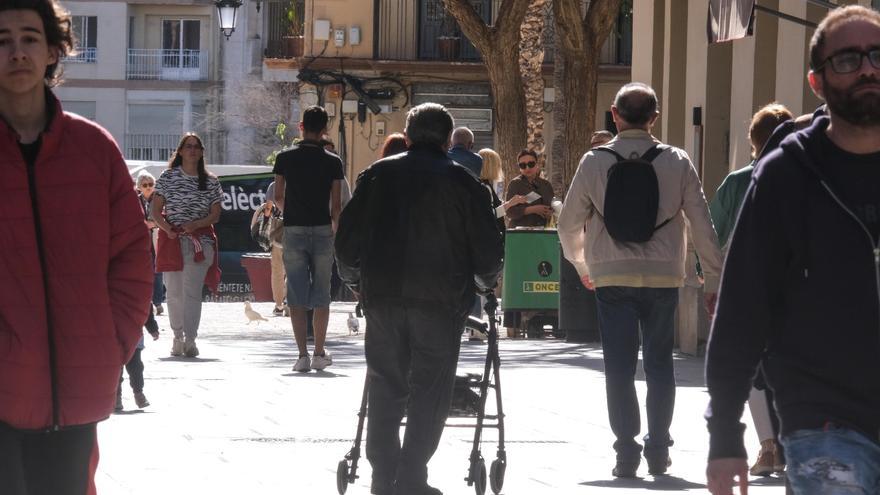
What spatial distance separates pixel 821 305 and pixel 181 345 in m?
12.1

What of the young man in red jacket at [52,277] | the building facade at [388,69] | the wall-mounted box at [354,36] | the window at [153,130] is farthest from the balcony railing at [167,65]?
the young man in red jacket at [52,277]

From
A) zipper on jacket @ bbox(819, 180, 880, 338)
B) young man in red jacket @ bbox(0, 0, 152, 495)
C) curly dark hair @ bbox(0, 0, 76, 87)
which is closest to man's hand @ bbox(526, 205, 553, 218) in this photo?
curly dark hair @ bbox(0, 0, 76, 87)

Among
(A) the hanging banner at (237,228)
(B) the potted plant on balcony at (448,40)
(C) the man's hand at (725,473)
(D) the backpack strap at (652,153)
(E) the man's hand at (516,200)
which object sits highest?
(B) the potted plant on balcony at (448,40)

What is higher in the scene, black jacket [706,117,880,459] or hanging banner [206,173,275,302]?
black jacket [706,117,880,459]

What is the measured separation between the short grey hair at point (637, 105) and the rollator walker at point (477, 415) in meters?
1.40

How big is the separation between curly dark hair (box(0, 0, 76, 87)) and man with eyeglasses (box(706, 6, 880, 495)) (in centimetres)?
185

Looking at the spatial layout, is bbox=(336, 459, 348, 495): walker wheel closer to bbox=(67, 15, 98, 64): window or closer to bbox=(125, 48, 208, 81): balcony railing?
bbox=(125, 48, 208, 81): balcony railing

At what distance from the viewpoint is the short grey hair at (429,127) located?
8.19 meters

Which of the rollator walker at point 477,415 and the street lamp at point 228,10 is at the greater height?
the street lamp at point 228,10

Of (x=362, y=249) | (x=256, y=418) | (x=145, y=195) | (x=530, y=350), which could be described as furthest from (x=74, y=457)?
(x=145, y=195)

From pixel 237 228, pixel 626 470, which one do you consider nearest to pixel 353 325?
pixel 626 470

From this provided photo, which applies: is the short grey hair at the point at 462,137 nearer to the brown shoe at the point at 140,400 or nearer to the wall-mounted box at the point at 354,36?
the brown shoe at the point at 140,400

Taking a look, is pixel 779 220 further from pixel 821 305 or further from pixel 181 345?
pixel 181 345

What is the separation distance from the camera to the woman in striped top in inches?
595
